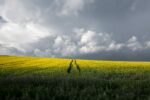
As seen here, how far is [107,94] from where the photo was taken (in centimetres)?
1485

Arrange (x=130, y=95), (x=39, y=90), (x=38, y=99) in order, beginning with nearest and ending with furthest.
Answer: (x=38, y=99)
(x=130, y=95)
(x=39, y=90)

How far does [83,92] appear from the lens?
15.1 metres

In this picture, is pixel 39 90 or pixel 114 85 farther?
pixel 114 85

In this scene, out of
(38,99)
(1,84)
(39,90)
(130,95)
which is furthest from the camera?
(1,84)

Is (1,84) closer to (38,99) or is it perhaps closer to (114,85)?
(38,99)

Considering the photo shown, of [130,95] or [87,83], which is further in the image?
[87,83]

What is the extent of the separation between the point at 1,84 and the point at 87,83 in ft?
18.5

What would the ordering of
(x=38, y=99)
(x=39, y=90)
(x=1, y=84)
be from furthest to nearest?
(x=1, y=84), (x=39, y=90), (x=38, y=99)

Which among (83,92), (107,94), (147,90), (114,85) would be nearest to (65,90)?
(83,92)

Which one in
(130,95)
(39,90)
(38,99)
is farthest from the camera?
(39,90)

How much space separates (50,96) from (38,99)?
3.04 ft

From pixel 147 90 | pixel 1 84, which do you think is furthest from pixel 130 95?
pixel 1 84

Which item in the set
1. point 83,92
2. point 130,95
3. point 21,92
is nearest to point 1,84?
point 21,92

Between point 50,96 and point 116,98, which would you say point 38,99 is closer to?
point 50,96
